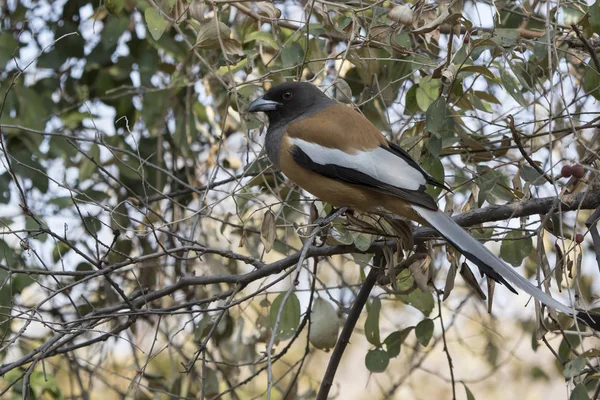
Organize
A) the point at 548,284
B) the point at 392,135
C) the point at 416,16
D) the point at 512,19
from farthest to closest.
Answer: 1. the point at 512,19
2. the point at 392,135
3. the point at 416,16
4. the point at 548,284

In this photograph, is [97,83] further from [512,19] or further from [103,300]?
[512,19]

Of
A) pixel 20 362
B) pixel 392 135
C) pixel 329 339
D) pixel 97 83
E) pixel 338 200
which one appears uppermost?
pixel 97 83

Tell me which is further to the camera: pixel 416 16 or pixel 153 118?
pixel 153 118

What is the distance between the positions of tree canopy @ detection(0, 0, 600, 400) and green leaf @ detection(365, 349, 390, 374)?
0.01m

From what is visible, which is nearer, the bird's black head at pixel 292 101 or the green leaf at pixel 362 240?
the green leaf at pixel 362 240

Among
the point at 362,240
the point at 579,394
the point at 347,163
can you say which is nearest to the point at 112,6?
the point at 347,163

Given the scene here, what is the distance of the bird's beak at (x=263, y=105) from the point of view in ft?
13.2

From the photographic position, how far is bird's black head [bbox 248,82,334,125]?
13.4ft

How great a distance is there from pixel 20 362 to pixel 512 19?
328 cm

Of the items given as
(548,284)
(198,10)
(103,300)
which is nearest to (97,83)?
(103,300)

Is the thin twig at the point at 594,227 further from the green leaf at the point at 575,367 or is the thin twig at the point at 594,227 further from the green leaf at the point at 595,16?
the green leaf at the point at 595,16

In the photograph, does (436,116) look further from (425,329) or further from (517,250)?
(425,329)

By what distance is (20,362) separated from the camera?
3.11 meters

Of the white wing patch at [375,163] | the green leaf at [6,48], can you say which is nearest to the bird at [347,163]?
the white wing patch at [375,163]
